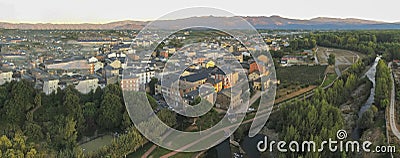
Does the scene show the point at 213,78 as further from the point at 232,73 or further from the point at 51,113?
the point at 51,113

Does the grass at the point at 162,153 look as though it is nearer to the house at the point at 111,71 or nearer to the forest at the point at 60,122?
the forest at the point at 60,122

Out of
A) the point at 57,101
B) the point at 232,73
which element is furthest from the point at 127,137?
the point at 232,73

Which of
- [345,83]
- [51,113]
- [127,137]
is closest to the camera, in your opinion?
[127,137]

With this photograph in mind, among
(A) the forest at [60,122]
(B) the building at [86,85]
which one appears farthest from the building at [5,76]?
(B) the building at [86,85]

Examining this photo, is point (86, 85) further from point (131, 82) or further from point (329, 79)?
point (329, 79)

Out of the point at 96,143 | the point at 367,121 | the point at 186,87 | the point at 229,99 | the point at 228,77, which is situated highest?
the point at 228,77

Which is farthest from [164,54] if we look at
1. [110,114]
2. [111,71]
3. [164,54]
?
[110,114]
